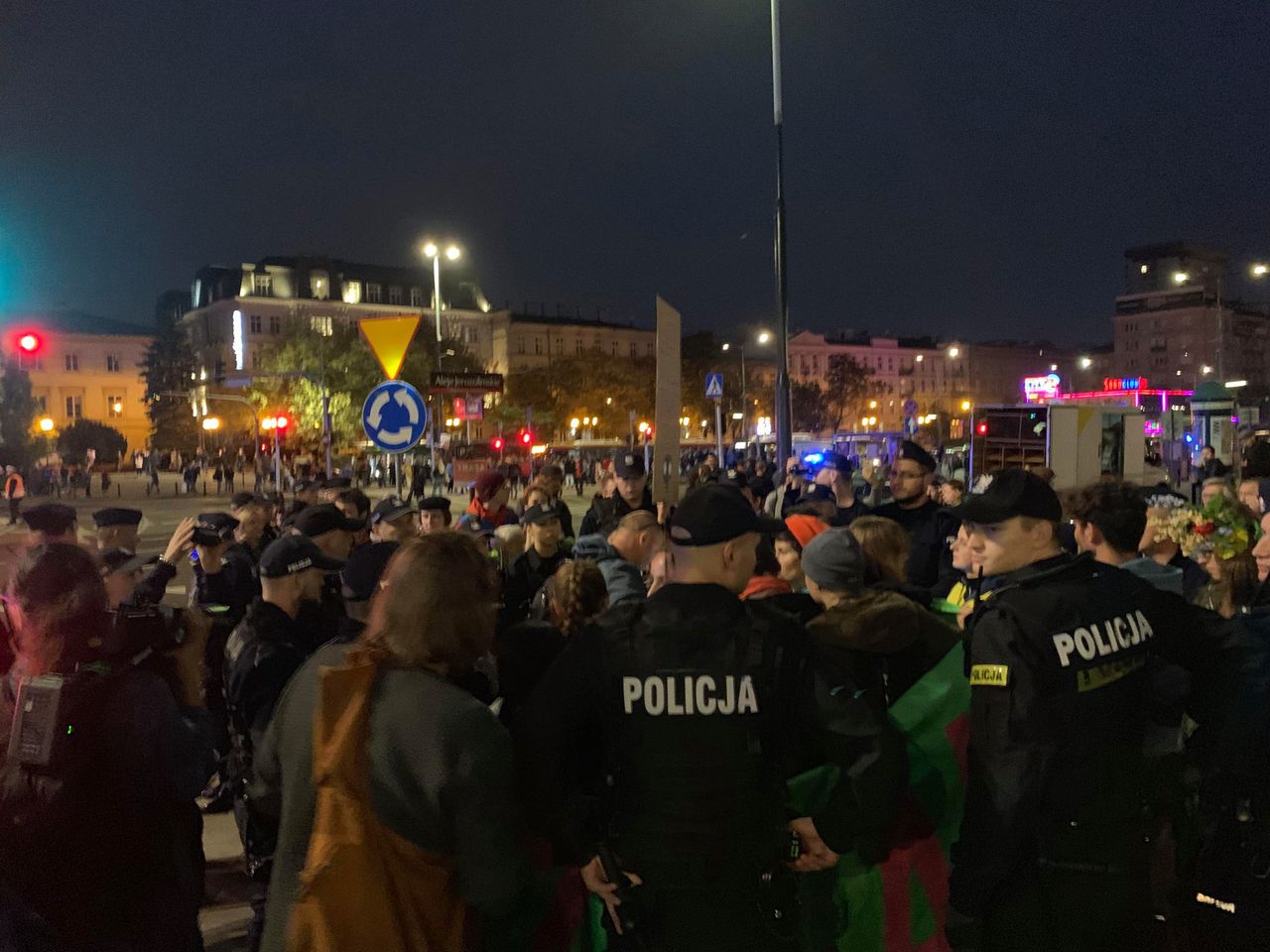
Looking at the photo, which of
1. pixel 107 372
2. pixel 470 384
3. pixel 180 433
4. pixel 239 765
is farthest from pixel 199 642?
pixel 107 372

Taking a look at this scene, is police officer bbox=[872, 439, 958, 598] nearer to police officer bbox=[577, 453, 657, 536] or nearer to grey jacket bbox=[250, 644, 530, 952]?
police officer bbox=[577, 453, 657, 536]

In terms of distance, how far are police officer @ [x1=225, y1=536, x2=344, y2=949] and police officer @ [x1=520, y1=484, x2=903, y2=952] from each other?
1331 millimetres

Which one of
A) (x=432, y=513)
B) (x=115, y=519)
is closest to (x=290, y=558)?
(x=115, y=519)

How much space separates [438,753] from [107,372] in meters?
106

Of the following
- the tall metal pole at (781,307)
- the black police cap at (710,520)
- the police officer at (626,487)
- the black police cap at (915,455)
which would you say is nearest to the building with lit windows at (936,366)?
the tall metal pole at (781,307)

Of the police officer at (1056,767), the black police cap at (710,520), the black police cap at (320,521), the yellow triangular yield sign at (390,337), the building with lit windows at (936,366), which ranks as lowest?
the police officer at (1056,767)

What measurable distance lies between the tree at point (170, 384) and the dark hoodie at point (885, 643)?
7338cm

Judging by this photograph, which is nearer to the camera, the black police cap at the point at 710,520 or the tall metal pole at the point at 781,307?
the black police cap at the point at 710,520

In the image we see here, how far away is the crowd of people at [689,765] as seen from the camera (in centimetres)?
235

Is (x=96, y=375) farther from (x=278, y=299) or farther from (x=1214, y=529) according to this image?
(x=1214, y=529)

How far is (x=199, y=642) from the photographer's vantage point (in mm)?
3154

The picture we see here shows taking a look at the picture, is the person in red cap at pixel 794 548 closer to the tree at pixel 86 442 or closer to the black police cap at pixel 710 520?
the black police cap at pixel 710 520

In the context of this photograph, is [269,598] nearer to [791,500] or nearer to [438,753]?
[438,753]

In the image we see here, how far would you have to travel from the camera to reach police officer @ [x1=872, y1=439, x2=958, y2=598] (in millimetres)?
6730
